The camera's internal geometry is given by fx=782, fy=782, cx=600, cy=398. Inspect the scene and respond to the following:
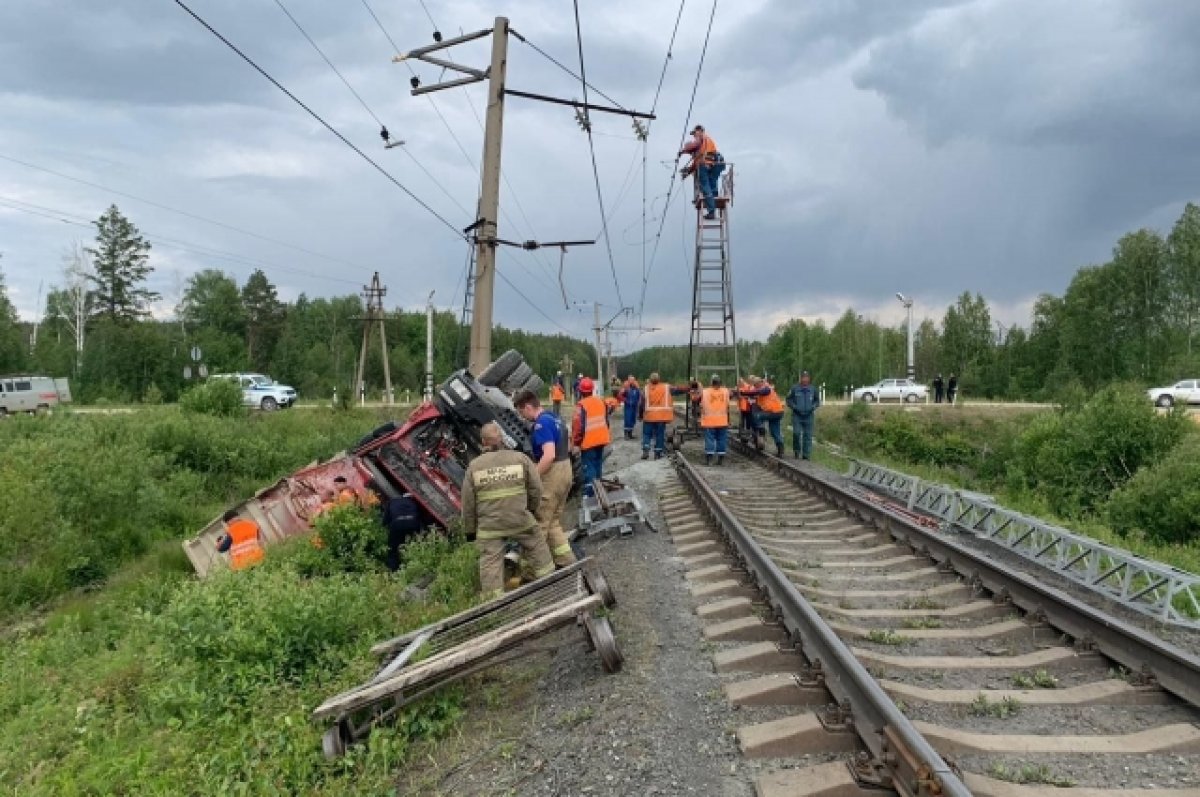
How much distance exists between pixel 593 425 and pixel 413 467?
2.42 meters

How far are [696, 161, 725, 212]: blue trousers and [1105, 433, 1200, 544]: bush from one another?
987 cm

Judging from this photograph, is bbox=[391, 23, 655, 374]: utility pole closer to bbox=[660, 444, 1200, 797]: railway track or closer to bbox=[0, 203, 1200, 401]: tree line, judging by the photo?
bbox=[660, 444, 1200, 797]: railway track

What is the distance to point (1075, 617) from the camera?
195 inches

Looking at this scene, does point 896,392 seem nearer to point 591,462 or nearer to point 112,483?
point 591,462

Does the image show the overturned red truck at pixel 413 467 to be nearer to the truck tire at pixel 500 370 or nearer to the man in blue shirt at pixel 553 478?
the truck tire at pixel 500 370

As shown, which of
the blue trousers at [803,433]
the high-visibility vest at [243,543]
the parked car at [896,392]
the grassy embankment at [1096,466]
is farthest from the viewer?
the parked car at [896,392]

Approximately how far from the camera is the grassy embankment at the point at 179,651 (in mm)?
4523

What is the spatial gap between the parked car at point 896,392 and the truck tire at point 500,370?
1450 inches

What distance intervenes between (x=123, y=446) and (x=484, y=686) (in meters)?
15.5

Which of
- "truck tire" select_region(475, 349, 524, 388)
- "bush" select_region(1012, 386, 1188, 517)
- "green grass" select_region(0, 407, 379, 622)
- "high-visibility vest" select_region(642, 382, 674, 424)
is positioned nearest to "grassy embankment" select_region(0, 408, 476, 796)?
"green grass" select_region(0, 407, 379, 622)

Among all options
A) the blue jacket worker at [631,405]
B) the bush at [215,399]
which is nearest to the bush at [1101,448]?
the blue jacket worker at [631,405]

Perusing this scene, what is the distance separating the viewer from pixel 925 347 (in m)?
84.8

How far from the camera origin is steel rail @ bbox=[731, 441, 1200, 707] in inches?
161

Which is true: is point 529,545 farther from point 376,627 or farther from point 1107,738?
point 1107,738
